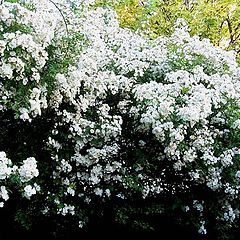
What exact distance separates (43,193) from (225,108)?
7.70ft

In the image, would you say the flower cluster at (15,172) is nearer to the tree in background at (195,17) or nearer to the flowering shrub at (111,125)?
the flowering shrub at (111,125)

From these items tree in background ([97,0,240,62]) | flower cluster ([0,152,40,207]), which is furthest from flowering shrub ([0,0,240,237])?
tree in background ([97,0,240,62])

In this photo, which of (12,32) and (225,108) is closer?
(12,32)

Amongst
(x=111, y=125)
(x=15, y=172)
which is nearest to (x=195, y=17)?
(x=111, y=125)

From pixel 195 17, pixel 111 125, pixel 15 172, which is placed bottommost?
pixel 15 172

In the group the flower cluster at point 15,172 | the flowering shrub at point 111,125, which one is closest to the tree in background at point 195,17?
the flowering shrub at point 111,125

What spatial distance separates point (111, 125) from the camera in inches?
229

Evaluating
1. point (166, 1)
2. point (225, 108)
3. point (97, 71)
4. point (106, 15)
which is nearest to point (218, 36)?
point (166, 1)

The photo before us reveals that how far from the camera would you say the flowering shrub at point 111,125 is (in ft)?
17.3

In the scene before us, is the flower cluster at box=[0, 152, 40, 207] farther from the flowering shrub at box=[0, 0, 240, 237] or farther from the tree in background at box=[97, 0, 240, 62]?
the tree in background at box=[97, 0, 240, 62]

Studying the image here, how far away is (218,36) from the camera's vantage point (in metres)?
11.3

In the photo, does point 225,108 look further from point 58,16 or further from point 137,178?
point 58,16

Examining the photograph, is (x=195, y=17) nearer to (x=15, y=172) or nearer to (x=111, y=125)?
(x=111, y=125)

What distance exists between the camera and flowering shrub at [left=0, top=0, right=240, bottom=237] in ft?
17.3
